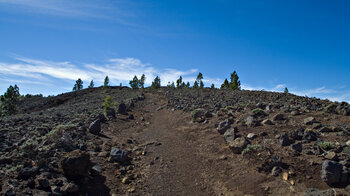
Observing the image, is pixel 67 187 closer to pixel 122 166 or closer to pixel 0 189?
pixel 0 189

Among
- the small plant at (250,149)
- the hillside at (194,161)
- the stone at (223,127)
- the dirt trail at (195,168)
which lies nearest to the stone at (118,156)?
the hillside at (194,161)

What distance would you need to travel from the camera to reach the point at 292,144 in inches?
381

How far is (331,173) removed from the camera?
674 cm

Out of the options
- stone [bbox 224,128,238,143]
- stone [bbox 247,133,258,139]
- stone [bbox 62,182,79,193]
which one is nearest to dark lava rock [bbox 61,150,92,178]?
stone [bbox 62,182,79,193]

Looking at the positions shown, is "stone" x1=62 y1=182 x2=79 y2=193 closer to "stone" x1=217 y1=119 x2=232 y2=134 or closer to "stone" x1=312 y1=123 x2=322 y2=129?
"stone" x1=217 y1=119 x2=232 y2=134

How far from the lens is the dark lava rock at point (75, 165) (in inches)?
303

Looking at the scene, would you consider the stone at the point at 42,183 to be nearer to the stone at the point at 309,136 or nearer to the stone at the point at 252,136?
the stone at the point at 252,136

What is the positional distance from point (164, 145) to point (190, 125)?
5307mm

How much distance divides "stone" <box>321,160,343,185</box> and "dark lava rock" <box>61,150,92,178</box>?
8.85 meters

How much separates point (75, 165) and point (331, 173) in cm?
923

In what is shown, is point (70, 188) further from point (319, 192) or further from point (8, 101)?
point (8, 101)

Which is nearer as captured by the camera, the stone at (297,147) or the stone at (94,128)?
the stone at (297,147)

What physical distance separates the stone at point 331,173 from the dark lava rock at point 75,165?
29.0ft

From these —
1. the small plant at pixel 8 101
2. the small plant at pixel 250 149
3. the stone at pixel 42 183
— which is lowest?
the stone at pixel 42 183
